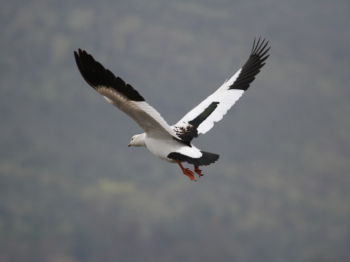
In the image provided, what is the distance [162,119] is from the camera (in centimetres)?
1055

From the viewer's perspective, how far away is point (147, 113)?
1040 cm

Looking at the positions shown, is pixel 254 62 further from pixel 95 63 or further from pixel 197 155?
pixel 95 63

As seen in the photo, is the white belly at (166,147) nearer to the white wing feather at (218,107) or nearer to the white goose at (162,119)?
the white goose at (162,119)

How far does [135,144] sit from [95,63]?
434cm

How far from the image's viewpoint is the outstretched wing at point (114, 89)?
9.41 metres

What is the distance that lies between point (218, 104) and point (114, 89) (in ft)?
14.3

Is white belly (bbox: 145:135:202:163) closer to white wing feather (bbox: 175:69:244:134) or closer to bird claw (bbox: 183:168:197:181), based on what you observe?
bird claw (bbox: 183:168:197:181)

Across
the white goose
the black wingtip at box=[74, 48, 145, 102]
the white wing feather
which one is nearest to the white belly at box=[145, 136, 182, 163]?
the white goose

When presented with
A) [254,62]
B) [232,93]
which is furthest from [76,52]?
[254,62]

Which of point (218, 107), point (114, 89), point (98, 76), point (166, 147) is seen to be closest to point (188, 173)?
point (166, 147)

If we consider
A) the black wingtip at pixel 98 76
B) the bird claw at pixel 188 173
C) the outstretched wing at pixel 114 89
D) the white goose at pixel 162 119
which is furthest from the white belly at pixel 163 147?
the black wingtip at pixel 98 76

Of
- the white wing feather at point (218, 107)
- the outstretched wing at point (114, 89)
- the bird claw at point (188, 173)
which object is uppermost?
the white wing feather at point (218, 107)

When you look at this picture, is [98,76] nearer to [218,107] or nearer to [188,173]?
[188,173]

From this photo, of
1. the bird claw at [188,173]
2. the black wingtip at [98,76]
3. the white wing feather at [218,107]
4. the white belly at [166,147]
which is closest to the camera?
the black wingtip at [98,76]
